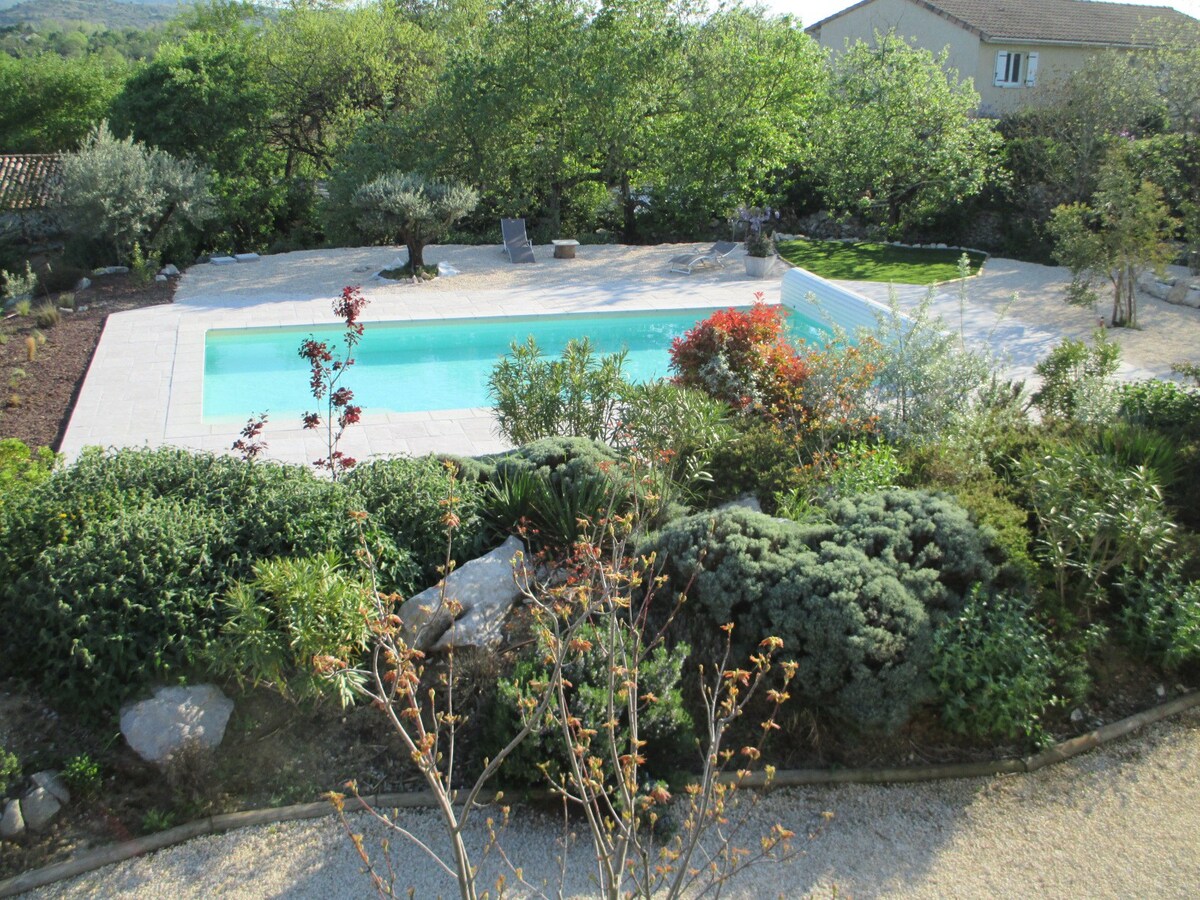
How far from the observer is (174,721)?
14.4ft

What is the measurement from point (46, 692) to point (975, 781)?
175 inches

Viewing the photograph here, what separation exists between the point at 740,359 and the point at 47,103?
33471 mm

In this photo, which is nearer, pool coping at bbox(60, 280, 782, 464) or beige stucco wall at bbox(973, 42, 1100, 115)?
pool coping at bbox(60, 280, 782, 464)

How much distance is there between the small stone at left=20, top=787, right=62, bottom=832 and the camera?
4051 millimetres

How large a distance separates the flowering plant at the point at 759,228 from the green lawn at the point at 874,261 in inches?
22.2

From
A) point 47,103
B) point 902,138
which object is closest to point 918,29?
point 902,138

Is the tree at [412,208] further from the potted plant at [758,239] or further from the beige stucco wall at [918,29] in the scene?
the beige stucco wall at [918,29]

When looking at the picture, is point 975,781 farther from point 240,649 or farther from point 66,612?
point 66,612

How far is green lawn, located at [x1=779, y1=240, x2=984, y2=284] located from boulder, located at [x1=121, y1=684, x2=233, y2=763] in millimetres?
12887

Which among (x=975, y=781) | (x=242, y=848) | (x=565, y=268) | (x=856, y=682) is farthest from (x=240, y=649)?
(x=565, y=268)

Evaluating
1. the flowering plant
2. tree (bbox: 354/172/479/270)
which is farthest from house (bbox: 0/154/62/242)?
the flowering plant

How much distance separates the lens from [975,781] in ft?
14.8

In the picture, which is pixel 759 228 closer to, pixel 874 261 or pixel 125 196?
pixel 874 261

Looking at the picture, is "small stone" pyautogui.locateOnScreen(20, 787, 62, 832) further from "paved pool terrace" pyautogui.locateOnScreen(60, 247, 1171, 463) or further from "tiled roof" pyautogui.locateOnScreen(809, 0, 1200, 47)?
"tiled roof" pyautogui.locateOnScreen(809, 0, 1200, 47)
